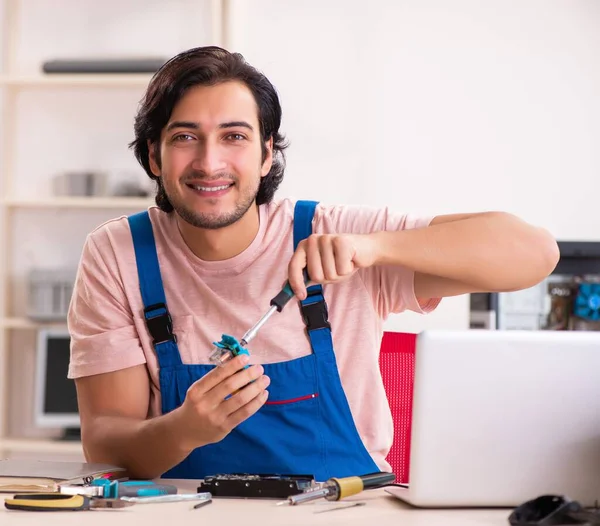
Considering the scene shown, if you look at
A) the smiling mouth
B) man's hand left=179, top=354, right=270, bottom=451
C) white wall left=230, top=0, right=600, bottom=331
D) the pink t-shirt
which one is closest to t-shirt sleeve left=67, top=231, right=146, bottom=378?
the pink t-shirt

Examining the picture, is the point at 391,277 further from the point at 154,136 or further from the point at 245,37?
the point at 245,37

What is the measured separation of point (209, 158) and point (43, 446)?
1.91 metres

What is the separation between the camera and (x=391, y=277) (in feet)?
5.74

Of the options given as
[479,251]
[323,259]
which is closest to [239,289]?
[323,259]

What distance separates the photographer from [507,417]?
110 cm

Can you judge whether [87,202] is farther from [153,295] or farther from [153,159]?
[153,295]

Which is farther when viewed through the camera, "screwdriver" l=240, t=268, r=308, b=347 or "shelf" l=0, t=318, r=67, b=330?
"shelf" l=0, t=318, r=67, b=330

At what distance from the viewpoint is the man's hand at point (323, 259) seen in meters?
1.38

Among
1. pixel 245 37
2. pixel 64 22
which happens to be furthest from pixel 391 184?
pixel 64 22

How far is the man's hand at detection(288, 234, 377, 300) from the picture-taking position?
1.38 m

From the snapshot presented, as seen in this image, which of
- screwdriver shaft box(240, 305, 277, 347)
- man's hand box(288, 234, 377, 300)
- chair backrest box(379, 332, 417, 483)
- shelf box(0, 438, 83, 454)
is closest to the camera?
screwdriver shaft box(240, 305, 277, 347)

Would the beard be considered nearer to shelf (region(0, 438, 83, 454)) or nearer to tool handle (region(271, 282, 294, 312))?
tool handle (region(271, 282, 294, 312))

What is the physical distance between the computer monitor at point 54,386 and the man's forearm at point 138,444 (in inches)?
70.0

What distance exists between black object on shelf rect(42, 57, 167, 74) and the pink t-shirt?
1.65 metres
